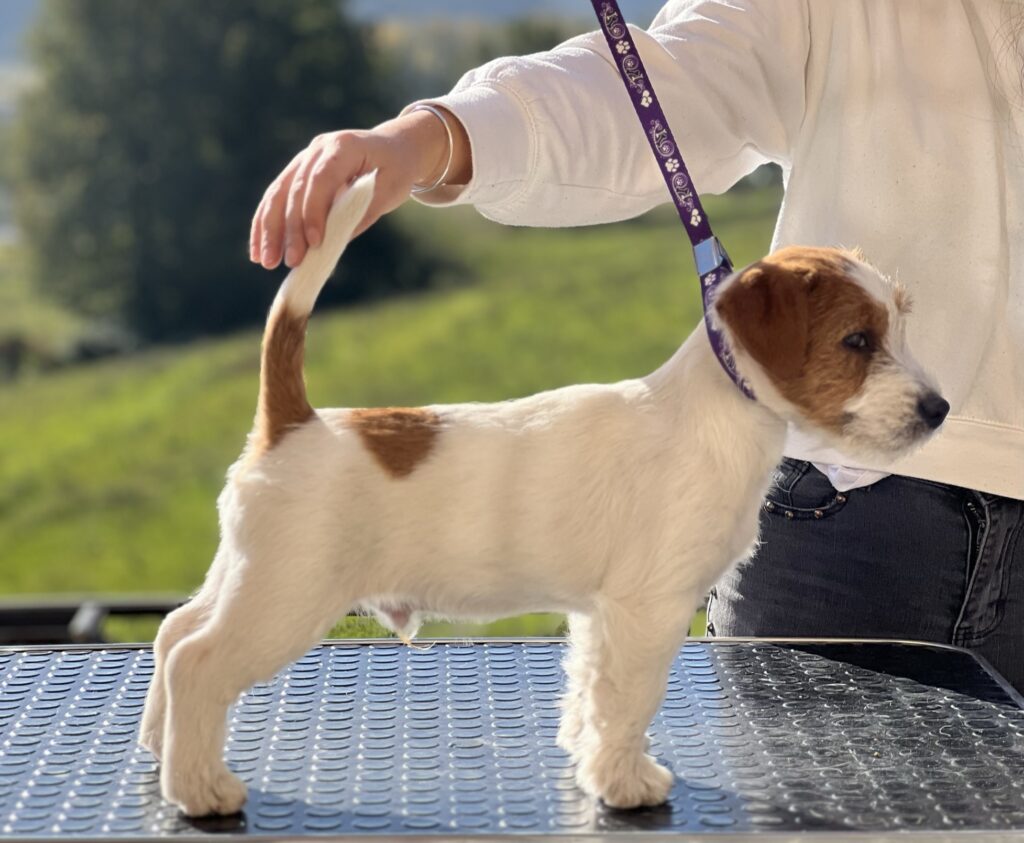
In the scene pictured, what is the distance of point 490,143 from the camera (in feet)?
3.87

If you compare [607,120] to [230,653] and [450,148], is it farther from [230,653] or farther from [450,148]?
[230,653]

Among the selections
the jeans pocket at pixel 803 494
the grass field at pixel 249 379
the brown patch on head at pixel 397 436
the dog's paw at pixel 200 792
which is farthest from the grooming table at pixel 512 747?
the grass field at pixel 249 379

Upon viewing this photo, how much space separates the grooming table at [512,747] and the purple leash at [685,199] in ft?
1.12

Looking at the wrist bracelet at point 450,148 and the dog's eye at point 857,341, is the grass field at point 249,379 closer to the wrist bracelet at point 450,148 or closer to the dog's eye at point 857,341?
the wrist bracelet at point 450,148

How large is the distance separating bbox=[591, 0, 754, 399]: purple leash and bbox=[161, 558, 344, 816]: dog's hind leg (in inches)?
14.1

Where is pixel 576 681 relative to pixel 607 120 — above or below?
below

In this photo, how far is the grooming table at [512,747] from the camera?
104 cm

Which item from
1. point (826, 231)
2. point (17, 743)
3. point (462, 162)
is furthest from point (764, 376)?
point (17, 743)

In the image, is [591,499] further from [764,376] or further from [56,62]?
[56,62]

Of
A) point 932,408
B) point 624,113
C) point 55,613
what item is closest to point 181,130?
point 55,613

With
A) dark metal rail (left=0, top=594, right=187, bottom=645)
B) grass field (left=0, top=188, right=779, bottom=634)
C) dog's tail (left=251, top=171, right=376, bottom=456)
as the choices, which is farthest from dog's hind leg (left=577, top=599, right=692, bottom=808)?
grass field (left=0, top=188, right=779, bottom=634)

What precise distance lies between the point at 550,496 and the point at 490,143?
1.09 ft

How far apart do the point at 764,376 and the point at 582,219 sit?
38 cm

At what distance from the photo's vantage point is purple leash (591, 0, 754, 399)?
3.51ft
